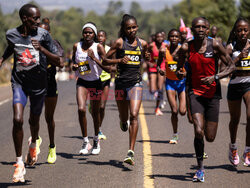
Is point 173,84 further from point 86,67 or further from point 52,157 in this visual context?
point 52,157

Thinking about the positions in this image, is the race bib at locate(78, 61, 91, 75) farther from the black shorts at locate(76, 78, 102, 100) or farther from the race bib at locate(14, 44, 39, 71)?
the race bib at locate(14, 44, 39, 71)

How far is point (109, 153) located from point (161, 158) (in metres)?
0.96

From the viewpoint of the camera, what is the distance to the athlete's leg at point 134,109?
8742mm

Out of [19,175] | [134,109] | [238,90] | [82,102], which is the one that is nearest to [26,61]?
[19,175]

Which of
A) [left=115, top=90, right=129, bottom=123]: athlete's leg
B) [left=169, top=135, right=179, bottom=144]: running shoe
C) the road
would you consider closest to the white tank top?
[left=115, top=90, right=129, bottom=123]: athlete's leg

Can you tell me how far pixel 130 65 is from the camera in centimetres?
896

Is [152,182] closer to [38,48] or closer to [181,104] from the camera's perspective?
[38,48]

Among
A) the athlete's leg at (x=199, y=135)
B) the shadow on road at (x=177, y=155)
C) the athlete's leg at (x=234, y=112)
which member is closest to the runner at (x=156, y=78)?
the shadow on road at (x=177, y=155)

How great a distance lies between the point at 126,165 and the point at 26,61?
2.34m

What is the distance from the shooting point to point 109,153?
9617 mm

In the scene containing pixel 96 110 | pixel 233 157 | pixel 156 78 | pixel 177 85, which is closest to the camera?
pixel 233 157

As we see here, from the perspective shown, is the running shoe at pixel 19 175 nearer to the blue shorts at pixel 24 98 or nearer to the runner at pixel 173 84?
the blue shorts at pixel 24 98

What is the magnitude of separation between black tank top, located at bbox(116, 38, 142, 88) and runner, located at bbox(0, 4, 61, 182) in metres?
1.67

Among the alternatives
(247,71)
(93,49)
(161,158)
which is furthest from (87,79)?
(247,71)
